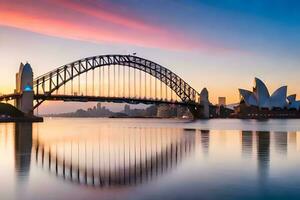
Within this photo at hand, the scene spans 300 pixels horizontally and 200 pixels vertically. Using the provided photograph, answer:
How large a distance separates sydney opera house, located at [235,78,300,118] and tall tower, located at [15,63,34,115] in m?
99.9

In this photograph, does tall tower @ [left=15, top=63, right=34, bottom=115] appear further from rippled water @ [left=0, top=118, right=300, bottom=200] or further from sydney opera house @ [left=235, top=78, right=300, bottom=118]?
sydney opera house @ [left=235, top=78, right=300, bottom=118]

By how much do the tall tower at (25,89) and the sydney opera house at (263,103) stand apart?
328 feet

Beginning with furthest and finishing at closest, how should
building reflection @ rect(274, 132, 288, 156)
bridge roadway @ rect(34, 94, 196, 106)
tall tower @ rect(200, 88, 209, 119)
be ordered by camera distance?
tall tower @ rect(200, 88, 209, 119) < bridge roadway @ rect(34, 94, 196, 106) < building reflection @ rect(274, 132, 288, 156)

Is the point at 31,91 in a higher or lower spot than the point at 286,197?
higher

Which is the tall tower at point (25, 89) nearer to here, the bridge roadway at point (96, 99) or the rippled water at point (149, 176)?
the bridge roadway at point (96, 99)

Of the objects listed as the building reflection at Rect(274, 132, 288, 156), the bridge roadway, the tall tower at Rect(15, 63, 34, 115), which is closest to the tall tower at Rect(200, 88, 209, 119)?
the bridge roadway

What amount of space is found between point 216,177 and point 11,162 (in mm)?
9778

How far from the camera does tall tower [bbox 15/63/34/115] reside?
92500 millimetres

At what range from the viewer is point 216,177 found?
15.5 meters

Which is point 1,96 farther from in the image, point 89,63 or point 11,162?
point 11,162

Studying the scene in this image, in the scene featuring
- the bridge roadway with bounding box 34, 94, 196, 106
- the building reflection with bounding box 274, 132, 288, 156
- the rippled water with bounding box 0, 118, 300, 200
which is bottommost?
the building reflection with bounding box 274, 132, 288, 156

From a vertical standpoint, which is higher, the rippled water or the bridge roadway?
the bridge roadway

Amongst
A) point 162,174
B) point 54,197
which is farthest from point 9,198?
point 162,174

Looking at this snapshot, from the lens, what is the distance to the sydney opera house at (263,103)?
176712mm
